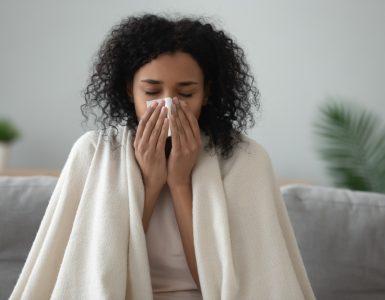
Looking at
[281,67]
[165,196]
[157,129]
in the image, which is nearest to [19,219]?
[165,196]

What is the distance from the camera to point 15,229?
5.46 feet

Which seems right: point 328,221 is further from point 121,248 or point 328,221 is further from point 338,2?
point 338,2

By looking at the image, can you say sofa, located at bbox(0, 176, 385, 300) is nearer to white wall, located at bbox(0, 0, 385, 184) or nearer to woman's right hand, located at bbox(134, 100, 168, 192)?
woman's right hand, located at bbox(134, 100, 168, 192)

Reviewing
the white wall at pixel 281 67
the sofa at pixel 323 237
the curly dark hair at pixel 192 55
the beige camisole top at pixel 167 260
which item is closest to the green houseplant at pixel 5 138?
the white wall at pixel 281 67

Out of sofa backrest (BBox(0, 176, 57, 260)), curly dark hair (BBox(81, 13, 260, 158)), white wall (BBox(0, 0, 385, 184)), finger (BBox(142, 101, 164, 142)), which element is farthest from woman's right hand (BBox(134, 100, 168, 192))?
white wall (BBox(0, 0, 385, 184))

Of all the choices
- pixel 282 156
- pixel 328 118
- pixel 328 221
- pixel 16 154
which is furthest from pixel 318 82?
pixel 16 154

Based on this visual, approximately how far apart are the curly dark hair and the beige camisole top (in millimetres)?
214

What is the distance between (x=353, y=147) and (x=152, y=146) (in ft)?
5.47

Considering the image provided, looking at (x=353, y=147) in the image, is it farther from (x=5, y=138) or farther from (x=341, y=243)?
A: (x=5, y=138)

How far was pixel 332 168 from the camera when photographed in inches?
106

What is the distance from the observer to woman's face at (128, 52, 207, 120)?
125 cm

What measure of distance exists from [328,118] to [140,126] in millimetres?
1583

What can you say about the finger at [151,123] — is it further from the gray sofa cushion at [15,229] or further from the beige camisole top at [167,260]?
the gray sofa cushion at [15,229]

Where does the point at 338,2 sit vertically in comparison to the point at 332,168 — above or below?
above
